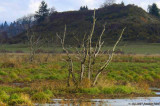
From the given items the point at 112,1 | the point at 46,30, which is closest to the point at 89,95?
the point at 46,30

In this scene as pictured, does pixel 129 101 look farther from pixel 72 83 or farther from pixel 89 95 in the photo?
pixel 72 83

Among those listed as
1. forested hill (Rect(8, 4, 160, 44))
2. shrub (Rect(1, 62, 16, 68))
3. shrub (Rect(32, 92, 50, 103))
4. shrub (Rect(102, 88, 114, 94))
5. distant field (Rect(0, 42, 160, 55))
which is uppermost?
forested hill (Rect(8, 4, 160, 44))

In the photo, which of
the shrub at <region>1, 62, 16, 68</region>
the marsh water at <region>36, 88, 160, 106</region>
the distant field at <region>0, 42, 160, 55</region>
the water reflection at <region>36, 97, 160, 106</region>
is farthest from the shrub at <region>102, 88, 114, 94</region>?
the distant field at <region>0, 42, 160, 55</region>

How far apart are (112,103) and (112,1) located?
128190 mm

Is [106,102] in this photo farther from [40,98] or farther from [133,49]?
[133,49]

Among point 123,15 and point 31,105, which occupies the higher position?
point 123,15

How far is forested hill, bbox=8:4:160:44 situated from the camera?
84.4m

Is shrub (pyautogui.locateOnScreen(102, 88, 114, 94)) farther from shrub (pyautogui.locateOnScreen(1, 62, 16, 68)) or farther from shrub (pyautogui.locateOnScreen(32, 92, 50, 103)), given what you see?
shrub (pyautogui.locateOnScreen(1, 62, 16, 68))

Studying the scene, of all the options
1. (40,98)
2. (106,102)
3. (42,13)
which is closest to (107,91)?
(106,102)

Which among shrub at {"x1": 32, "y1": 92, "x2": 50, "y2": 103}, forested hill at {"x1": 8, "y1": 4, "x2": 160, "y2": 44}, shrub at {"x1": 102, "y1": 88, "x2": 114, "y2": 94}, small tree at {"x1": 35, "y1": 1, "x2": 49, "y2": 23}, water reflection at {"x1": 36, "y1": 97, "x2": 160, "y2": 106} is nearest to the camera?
water reflection at {"x1": 36, "y1": 97, "x2": 160, "y2": 106}

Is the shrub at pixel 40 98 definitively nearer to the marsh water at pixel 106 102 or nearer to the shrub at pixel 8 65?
the marsh water at pixel 106 102

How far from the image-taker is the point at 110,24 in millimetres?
95062

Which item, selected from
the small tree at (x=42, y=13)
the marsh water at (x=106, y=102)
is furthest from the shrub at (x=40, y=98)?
the small tree at (x=42, y=13)

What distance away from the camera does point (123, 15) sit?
10612 centimetres
